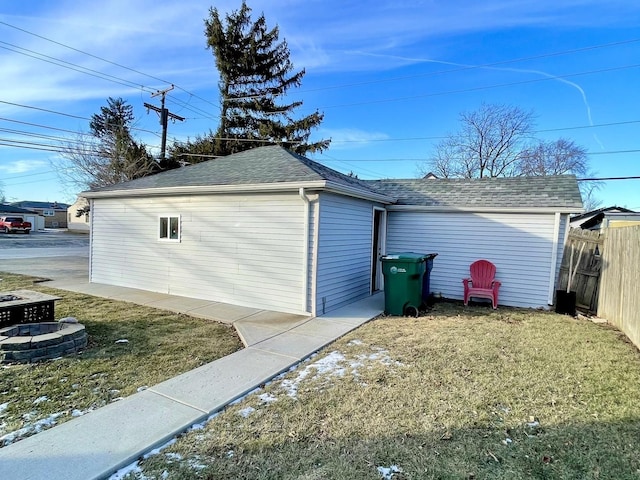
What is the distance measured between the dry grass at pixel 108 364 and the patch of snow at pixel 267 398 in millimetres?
1132

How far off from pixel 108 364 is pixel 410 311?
4980mm

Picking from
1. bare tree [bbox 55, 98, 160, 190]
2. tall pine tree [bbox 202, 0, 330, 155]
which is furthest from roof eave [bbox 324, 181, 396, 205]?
bare tree [bbox 55, 98, 160, 190]

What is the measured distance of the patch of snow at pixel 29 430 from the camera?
2572mm

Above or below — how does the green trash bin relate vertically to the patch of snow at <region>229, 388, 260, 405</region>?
above

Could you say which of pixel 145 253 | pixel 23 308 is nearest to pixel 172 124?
pixel 145 253

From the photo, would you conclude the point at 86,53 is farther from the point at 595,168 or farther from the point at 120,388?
the point at 595,168

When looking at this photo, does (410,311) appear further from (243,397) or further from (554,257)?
(243,397)

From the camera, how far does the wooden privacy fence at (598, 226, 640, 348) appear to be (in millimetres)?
5125

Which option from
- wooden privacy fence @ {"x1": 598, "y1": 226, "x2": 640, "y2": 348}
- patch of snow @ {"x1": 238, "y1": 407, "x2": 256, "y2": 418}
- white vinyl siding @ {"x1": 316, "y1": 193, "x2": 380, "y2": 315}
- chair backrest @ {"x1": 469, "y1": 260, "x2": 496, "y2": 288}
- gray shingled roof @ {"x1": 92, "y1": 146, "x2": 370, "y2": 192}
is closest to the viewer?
patch of snow @ {"x1": 238, "y1": 407, "x2": 256, "y2": 418}

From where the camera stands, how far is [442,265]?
858 cm

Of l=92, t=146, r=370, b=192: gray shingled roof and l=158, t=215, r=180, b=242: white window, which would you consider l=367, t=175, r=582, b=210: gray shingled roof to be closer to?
l=92, t=146, r=370, b=192: gray shingled roof

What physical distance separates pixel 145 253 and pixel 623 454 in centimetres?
905

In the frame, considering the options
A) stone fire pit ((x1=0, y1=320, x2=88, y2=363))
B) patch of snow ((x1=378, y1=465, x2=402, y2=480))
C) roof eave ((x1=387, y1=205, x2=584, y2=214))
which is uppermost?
roof eave ((x1=387, y1=205, x2=584, y2=214))

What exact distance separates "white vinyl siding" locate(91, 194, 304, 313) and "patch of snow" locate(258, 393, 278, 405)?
3148mm
